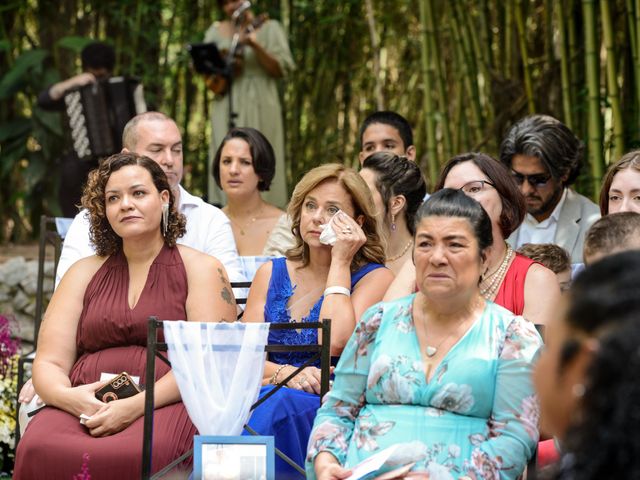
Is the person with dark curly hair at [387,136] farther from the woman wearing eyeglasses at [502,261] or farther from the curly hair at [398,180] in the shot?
the woman wearing eyeglasses at [502,261]

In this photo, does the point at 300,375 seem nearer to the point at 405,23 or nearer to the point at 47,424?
the point at 47,424

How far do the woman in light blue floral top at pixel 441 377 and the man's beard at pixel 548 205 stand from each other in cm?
168

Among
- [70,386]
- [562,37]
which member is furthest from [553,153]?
[70,386]

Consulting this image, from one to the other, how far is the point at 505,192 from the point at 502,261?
0.99 feet

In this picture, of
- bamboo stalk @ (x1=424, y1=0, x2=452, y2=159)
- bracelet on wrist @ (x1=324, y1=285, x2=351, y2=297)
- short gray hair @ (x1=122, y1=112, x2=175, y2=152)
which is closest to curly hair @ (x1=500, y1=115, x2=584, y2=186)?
bracelet on wrist @ (x1=324, y1=285, x2=351, y2=297)

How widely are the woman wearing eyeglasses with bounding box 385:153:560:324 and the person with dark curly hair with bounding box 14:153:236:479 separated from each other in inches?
30.6

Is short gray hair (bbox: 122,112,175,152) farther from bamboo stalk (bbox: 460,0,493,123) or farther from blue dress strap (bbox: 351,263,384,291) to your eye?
bamboo stalk (bbox: 460,0,493,123)

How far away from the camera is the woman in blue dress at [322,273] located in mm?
3670

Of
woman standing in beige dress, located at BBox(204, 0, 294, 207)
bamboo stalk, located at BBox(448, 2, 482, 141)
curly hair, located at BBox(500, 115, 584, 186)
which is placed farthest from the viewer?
woman standing in beige dress, located at BBox(204, 0, 294, 207)

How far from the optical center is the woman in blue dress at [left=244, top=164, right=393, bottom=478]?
12.0 feet

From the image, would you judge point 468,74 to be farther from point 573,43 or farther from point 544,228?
point 544,228

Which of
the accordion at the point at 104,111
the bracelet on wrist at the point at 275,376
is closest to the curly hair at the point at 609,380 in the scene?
the bracelet on wrist at the point at 275,376

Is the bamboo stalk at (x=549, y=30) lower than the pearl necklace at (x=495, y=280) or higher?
higher

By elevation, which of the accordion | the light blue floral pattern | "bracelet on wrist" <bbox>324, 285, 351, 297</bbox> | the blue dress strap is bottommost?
the light blue floral pattern
